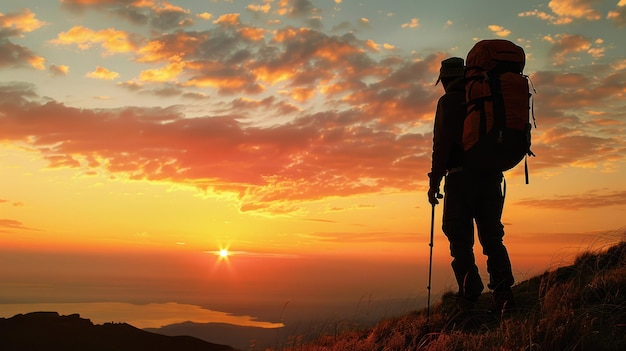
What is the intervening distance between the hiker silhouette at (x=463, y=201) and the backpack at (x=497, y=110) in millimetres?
198

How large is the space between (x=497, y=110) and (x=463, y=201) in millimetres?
1294

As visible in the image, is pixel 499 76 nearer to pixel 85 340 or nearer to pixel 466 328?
pixel 466 328

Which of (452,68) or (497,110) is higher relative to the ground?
(452,68)

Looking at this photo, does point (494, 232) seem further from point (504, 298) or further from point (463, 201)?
point (504, 298)

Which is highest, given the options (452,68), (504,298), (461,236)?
(452,68)

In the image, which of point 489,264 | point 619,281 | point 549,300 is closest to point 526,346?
point 549,300

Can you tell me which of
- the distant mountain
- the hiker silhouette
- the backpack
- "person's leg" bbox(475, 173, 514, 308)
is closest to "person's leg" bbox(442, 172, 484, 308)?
the hiker silhouette

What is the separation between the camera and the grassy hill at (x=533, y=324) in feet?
15.7

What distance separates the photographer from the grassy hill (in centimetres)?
478

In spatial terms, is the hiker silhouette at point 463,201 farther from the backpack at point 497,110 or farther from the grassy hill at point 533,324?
the grassy hill at point 533,324

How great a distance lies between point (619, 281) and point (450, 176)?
2545mm

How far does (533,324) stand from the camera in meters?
5.13

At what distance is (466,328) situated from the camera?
682 centimetres

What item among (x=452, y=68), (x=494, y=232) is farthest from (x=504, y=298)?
(x=452, y=68)
